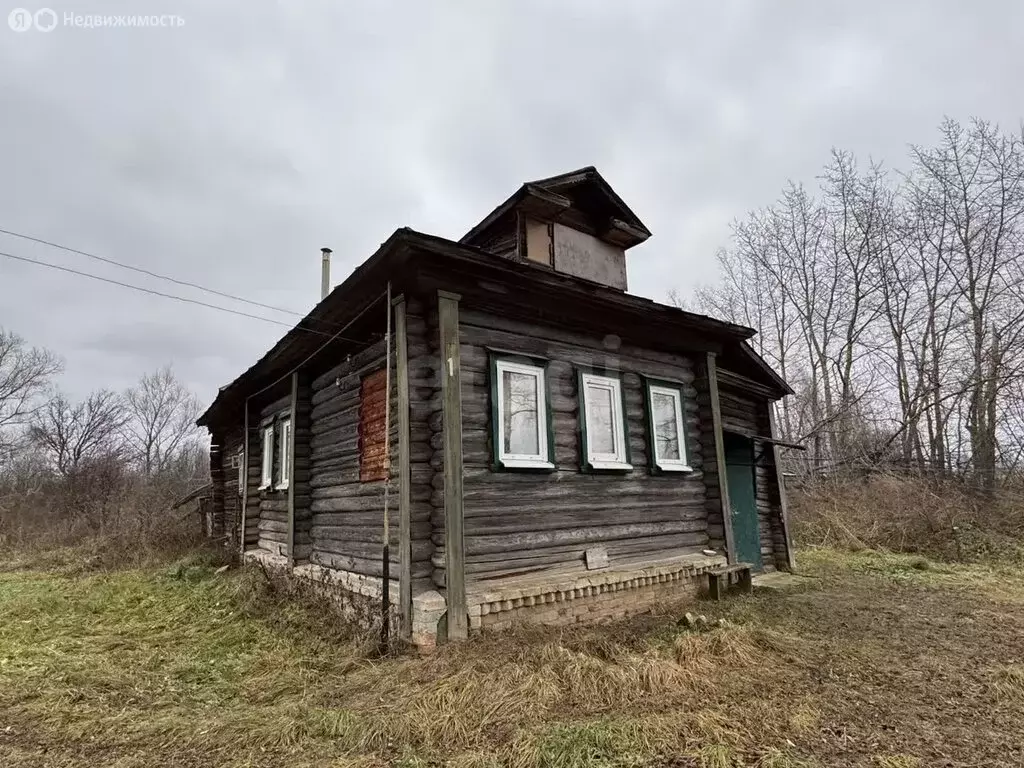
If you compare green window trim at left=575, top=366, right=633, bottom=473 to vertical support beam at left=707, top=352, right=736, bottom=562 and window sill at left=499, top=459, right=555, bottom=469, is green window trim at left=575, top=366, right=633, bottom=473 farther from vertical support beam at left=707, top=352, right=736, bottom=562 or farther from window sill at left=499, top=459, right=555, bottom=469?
vertical support beam at left=707, top=352, right=736, bottom=562

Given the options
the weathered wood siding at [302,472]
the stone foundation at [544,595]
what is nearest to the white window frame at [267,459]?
the weathered wood siding at [302,472]

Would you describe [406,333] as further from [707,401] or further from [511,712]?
[707,401]

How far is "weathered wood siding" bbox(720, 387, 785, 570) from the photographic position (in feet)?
37.9

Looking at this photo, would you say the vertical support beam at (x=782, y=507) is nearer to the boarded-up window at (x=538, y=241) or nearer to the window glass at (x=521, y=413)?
the boarded-up window at (x=538, y=241)

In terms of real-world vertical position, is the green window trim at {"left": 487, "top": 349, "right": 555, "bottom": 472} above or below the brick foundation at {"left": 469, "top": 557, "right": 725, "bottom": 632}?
→ above

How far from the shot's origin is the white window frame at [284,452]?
32.7ft

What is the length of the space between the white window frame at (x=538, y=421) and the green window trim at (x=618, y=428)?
58cm

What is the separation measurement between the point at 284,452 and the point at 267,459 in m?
1.49

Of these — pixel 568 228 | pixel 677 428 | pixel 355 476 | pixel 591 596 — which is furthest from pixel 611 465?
pixel 568 228

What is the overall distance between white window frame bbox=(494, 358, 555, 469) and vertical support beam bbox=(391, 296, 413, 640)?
1.00 meters

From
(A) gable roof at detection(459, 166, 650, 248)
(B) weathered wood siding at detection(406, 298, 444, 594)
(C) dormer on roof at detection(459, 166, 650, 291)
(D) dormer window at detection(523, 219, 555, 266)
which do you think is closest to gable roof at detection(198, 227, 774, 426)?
(B) weathered wood siding at detection(406, 298, 444, 594)

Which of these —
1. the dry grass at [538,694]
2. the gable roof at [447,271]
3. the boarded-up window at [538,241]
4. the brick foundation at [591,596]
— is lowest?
the dry grass at [538,694]

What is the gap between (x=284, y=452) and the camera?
10.5m

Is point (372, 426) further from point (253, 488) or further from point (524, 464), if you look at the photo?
point (253, 488)
